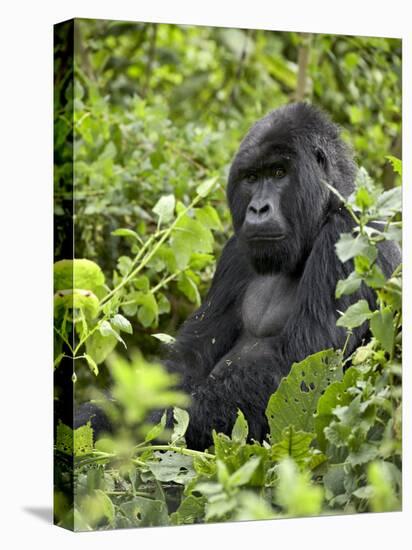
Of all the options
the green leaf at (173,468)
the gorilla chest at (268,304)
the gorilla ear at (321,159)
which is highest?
the gorilla ear at (321,159)

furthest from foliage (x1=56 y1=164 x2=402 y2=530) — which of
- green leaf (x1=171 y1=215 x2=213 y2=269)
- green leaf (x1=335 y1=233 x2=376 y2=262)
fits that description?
green leaf (x1=171 y1=215 x2=213 y2=269)

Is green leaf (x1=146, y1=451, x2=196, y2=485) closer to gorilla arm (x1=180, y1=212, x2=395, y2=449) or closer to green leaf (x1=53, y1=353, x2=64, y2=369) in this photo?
gorilla arm (x1=180, y1=212, x2=395, y2=449)

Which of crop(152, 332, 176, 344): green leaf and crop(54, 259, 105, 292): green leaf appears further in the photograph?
crop(152, 332, 176, 344): green leaf

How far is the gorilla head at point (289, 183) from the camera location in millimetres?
3549

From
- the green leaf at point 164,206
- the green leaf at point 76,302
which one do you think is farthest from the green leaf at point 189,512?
the green leaf at point 164,206

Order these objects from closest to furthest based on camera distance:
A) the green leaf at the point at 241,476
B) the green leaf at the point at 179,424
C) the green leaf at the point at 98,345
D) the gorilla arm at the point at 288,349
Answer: the green leaf at the point at 241,476
the green leaf at the point at 179,424
the gorilla arm at the point at 288,349
the green leaf at the point at 98,345

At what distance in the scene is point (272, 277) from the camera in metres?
3.68

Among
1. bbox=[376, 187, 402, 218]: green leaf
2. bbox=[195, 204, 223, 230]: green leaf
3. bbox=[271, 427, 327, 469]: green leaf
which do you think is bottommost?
bbox=[271, 427, 327, 469]: green leaf

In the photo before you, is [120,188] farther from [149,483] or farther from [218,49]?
[218,49]

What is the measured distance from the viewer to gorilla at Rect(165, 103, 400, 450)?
3330mm

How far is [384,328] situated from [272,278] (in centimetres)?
105

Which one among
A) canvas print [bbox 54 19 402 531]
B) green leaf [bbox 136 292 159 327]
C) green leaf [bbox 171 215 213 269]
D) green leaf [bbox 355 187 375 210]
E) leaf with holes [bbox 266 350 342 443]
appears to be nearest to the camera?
green leaf [bbox 355 187 375 210]

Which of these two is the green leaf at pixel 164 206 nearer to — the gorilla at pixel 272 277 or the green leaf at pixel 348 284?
the gorilla at pixel 272 277

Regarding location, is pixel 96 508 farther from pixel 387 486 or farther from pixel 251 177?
pixel 251 177
